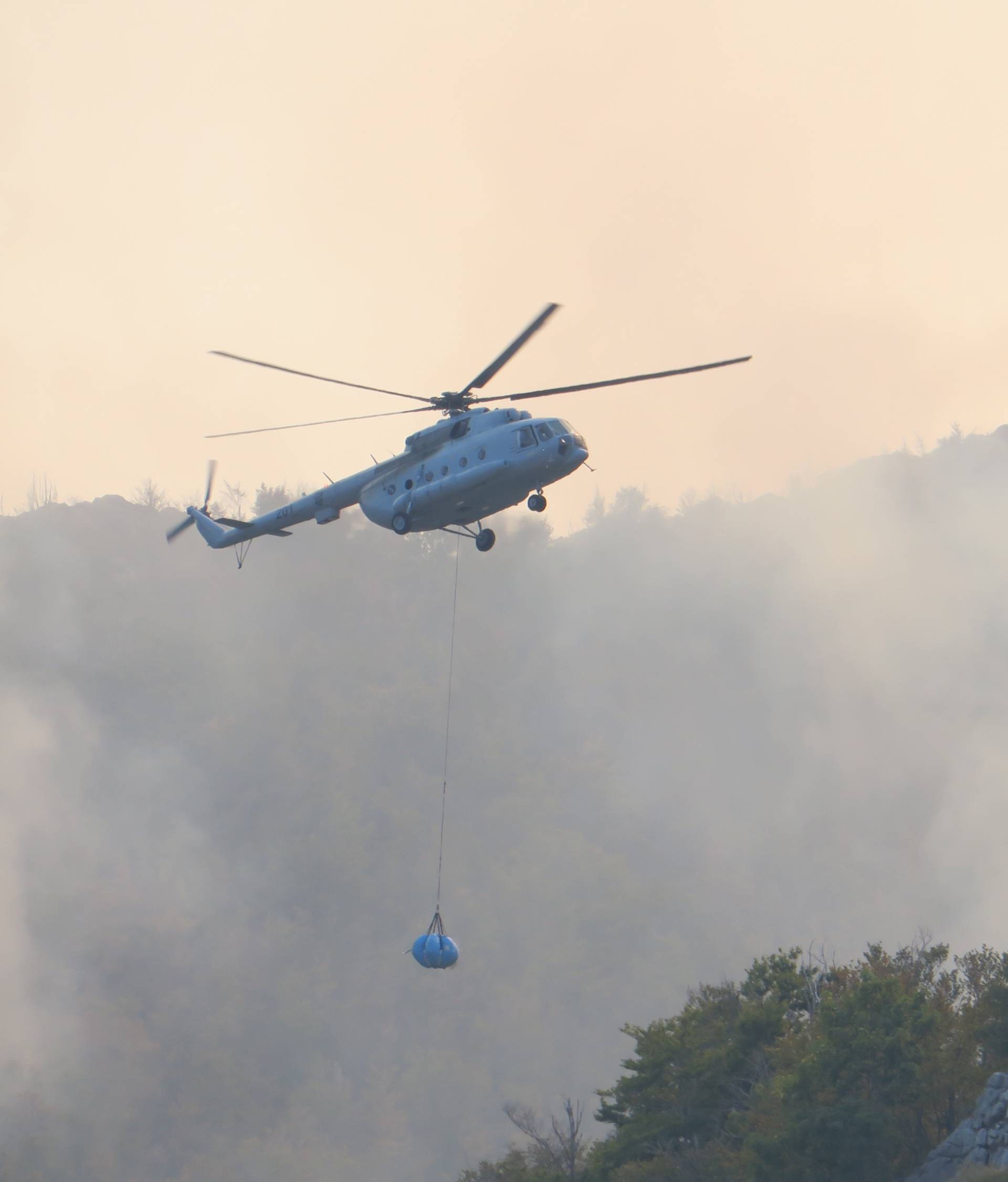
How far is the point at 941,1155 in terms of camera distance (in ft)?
113

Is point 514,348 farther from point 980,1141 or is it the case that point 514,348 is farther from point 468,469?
point 980,1141

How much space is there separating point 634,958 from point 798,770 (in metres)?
38.9

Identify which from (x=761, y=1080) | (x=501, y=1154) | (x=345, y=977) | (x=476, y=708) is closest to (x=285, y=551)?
(x=476, y=708)

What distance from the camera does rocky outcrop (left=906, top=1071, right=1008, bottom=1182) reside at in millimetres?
32219

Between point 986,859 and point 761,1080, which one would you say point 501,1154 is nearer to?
point 986,859

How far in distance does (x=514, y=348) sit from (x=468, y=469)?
504 cm

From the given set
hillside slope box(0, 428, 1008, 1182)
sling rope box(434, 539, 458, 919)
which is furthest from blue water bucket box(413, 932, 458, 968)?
hillside slope box(0, 428, 1008, 1182)

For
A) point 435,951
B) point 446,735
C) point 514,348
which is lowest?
point 435,951

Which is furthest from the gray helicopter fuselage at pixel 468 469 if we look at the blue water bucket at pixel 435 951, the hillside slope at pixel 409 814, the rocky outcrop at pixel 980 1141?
the hillside slope at pixel 409 814

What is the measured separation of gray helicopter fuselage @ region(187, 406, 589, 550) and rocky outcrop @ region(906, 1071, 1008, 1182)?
19486 millimetres

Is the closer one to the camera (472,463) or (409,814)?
(472,463)

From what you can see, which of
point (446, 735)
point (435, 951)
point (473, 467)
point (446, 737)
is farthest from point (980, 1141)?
point (446, 735)

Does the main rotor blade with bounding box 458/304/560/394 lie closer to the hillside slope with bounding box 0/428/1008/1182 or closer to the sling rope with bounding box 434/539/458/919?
the sling rope with bounding box 434/539/458/919

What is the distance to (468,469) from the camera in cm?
3198
